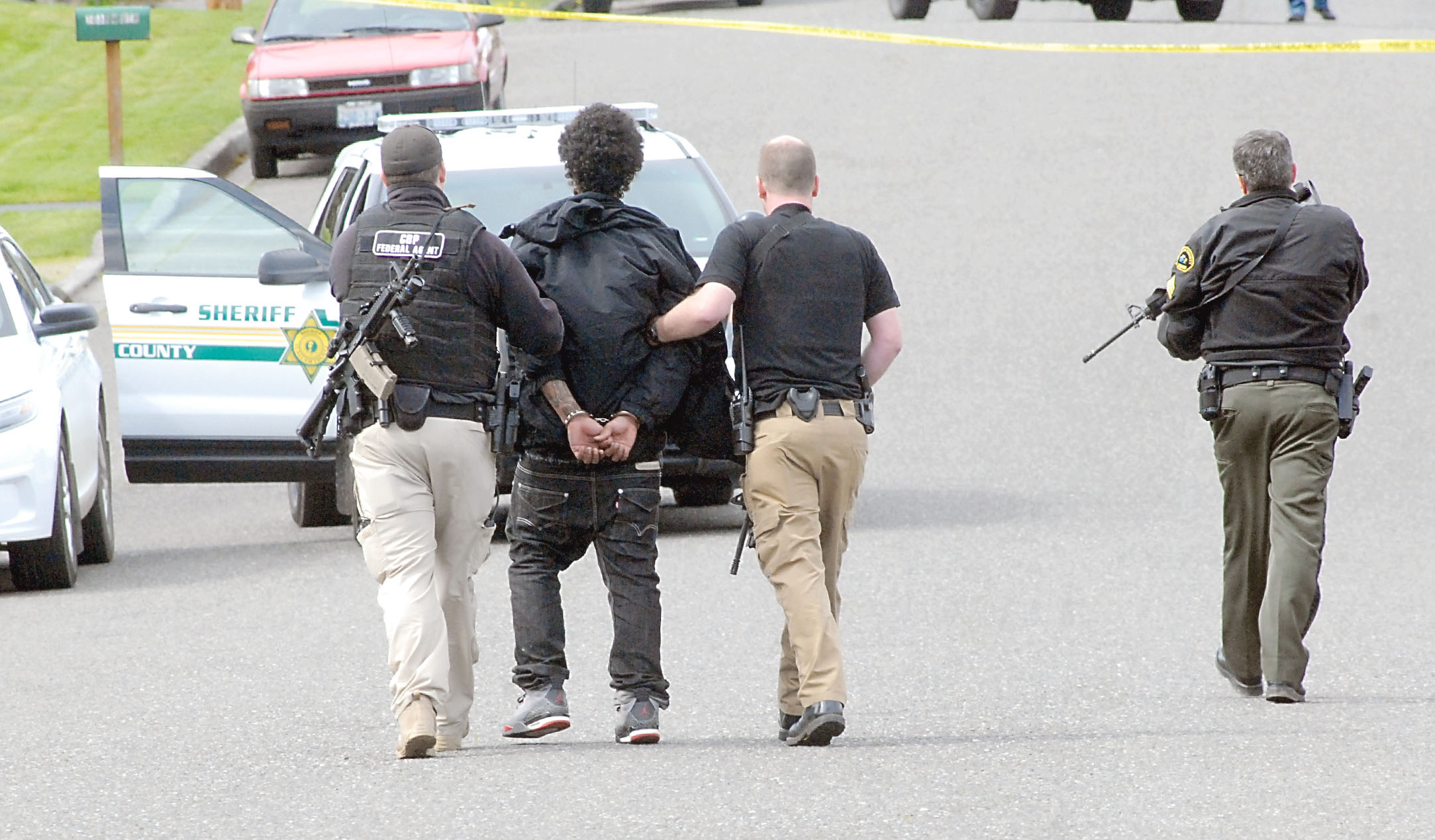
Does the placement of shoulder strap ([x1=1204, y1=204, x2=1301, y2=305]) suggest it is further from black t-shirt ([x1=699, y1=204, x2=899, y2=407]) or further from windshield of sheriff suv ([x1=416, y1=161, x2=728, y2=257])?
windshield of sheriff suv ([x1=416, y1=161, x2=728, y2=257])

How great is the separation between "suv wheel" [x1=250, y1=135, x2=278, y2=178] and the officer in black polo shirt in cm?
1411

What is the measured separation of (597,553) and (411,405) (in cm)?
70

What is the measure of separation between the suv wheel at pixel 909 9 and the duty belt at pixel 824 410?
70.9ft

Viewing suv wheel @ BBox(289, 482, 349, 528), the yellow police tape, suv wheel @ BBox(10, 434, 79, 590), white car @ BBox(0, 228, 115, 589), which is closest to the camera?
white car @ BBox(0, 228, 115, 589)

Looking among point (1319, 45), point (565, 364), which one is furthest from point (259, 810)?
point (1319, 45)

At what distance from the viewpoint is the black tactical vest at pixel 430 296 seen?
640cm

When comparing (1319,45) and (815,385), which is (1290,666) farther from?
(1319,45)

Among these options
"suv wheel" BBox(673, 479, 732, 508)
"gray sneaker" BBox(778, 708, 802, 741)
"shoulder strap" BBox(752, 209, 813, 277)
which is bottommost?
"suv wheel" BBox(673, 479, 732, 508)

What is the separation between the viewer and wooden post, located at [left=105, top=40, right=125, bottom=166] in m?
20.1

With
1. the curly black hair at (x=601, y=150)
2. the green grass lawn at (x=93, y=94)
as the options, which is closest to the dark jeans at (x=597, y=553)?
the curly black hair at (x=601, y=150)

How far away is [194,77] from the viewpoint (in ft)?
86.9

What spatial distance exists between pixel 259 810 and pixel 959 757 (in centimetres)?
→ 194

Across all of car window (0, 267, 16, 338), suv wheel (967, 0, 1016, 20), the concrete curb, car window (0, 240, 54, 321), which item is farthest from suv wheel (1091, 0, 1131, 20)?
car window (0, 267, 16, 338)

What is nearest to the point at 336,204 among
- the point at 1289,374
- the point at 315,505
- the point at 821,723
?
the point at 315,505
